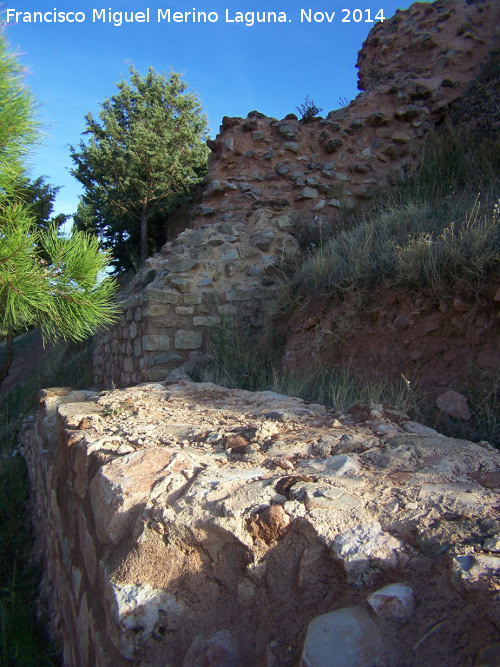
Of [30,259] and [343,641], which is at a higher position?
[30,259]

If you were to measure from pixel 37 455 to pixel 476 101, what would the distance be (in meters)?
6.92

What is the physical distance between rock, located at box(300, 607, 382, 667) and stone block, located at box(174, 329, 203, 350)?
4069 millimetres

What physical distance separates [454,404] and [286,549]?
75.8 inches

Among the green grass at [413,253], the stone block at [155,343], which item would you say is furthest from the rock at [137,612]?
the stone block at [155,343]

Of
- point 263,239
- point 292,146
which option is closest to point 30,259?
point 263,239

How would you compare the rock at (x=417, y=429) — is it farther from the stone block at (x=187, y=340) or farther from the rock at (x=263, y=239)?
the rock at (x=263, y=239)

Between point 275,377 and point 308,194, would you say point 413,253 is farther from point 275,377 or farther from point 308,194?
point 308,194

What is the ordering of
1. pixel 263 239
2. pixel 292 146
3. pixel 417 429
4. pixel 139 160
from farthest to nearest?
pixel 139 160 → pixel 292 146 → pixel 263 239 → pixel 417 429

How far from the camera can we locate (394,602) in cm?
112

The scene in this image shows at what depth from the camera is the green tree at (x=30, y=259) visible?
3041 millimetres

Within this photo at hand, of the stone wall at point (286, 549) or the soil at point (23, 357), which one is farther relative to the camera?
the soil at point (23, 357)

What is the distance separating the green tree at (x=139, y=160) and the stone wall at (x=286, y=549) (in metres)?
8.74

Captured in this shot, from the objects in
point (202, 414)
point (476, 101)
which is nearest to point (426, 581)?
point (202, 414)

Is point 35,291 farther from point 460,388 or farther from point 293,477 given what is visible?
point 460,388
